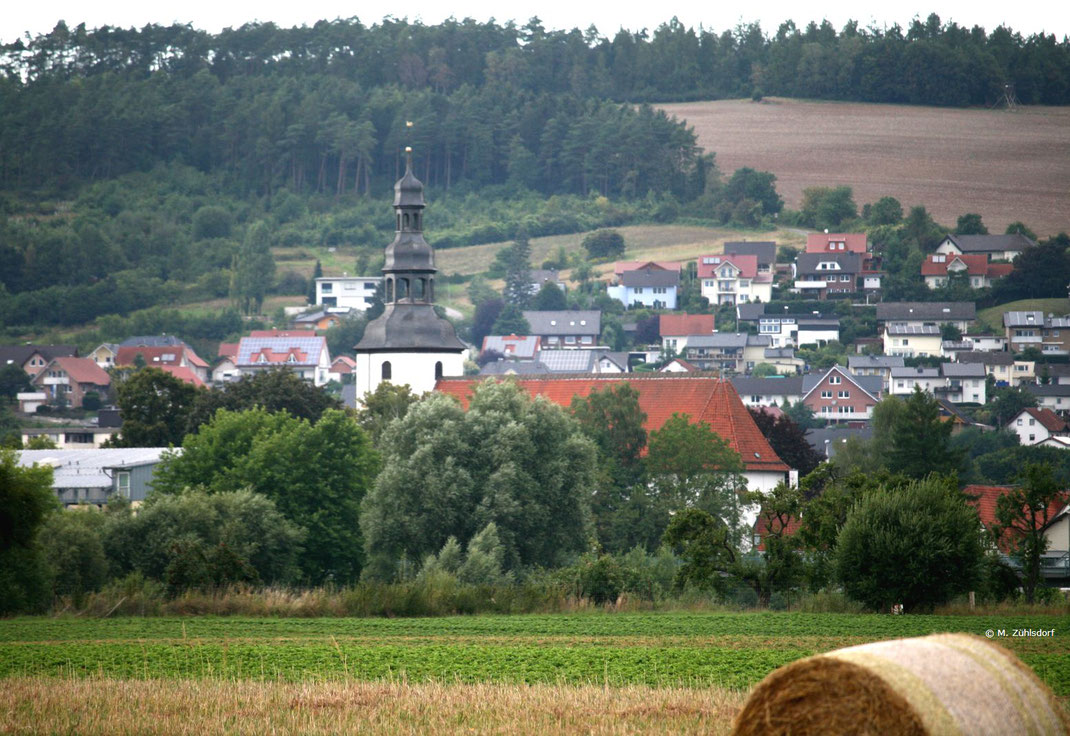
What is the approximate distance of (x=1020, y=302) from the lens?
14388 centimetres

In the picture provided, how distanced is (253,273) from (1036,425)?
81.5 meters

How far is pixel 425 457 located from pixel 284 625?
16260mm

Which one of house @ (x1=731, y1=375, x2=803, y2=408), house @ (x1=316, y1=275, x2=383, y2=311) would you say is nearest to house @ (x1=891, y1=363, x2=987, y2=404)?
house @ (x1=731, y1=375, x2=803, y2=408)

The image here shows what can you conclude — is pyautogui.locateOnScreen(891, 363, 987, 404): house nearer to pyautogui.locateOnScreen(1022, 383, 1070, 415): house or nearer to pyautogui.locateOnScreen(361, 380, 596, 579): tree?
pyautogui.locateOnScreen(1022, 383, 1070, 415): house

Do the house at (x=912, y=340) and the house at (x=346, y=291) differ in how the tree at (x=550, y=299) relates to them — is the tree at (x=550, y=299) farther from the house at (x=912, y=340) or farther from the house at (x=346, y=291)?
the house at (x=912, y=340)

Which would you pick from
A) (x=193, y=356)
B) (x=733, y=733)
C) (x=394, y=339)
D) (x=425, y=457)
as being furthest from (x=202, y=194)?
(x=733, y=733)

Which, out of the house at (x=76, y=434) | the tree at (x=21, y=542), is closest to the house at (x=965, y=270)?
the house at (x=76, y=434)

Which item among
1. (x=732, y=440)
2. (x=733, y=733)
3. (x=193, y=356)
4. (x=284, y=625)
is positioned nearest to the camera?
(x=733, y=733)

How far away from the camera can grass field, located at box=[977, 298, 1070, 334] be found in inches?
5433

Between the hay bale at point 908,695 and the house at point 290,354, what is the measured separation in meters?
124

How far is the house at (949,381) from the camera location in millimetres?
122250

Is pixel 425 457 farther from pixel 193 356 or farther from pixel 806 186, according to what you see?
pixel 806 186

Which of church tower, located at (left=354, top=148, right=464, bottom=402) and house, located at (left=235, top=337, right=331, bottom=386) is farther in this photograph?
house, located at (left=235, top=337, right=331, bottom=386)

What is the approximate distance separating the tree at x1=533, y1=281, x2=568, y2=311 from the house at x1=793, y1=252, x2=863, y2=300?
2365cm
